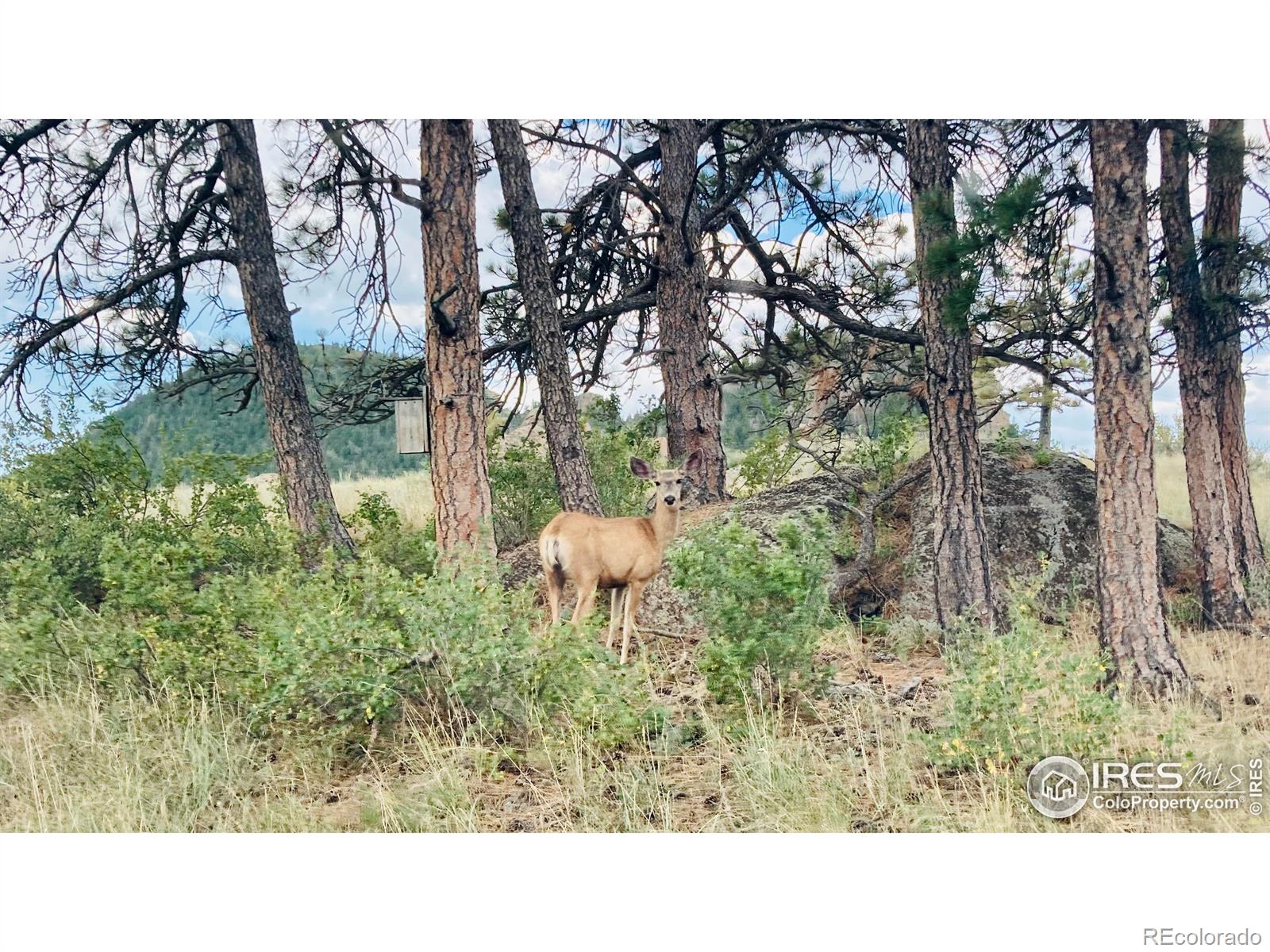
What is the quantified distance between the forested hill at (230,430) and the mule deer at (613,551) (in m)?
1.12

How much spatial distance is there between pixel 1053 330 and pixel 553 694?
313 centimetres

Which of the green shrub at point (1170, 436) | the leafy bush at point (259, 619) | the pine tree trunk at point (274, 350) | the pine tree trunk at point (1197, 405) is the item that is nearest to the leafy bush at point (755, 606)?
the leafy bush at point (259, 619)

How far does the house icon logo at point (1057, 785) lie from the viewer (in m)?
4.30

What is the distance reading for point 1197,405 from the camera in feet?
16.9

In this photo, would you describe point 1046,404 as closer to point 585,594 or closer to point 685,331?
point 685,331

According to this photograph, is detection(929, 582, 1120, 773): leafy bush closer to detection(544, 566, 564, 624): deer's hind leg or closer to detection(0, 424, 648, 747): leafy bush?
detection(0, 424, 648, 747): leafy bush

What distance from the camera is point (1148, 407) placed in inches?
183

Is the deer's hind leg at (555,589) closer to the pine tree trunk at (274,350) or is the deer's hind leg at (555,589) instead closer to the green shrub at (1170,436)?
the pine tree trunk at (274,350)

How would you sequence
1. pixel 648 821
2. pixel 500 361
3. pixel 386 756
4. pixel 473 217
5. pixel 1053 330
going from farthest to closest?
pixel 500 361, pixel 473 217, pixel 1053 330, pixel 386 756, pixel 648 821

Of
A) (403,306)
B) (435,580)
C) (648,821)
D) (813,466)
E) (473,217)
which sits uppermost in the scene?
(473,217)

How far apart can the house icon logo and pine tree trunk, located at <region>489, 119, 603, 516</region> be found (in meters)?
2.68

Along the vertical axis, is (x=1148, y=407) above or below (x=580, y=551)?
above

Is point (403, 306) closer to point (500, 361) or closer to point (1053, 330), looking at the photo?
point (500, 361)

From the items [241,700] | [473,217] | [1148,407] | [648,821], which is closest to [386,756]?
[241,700]
